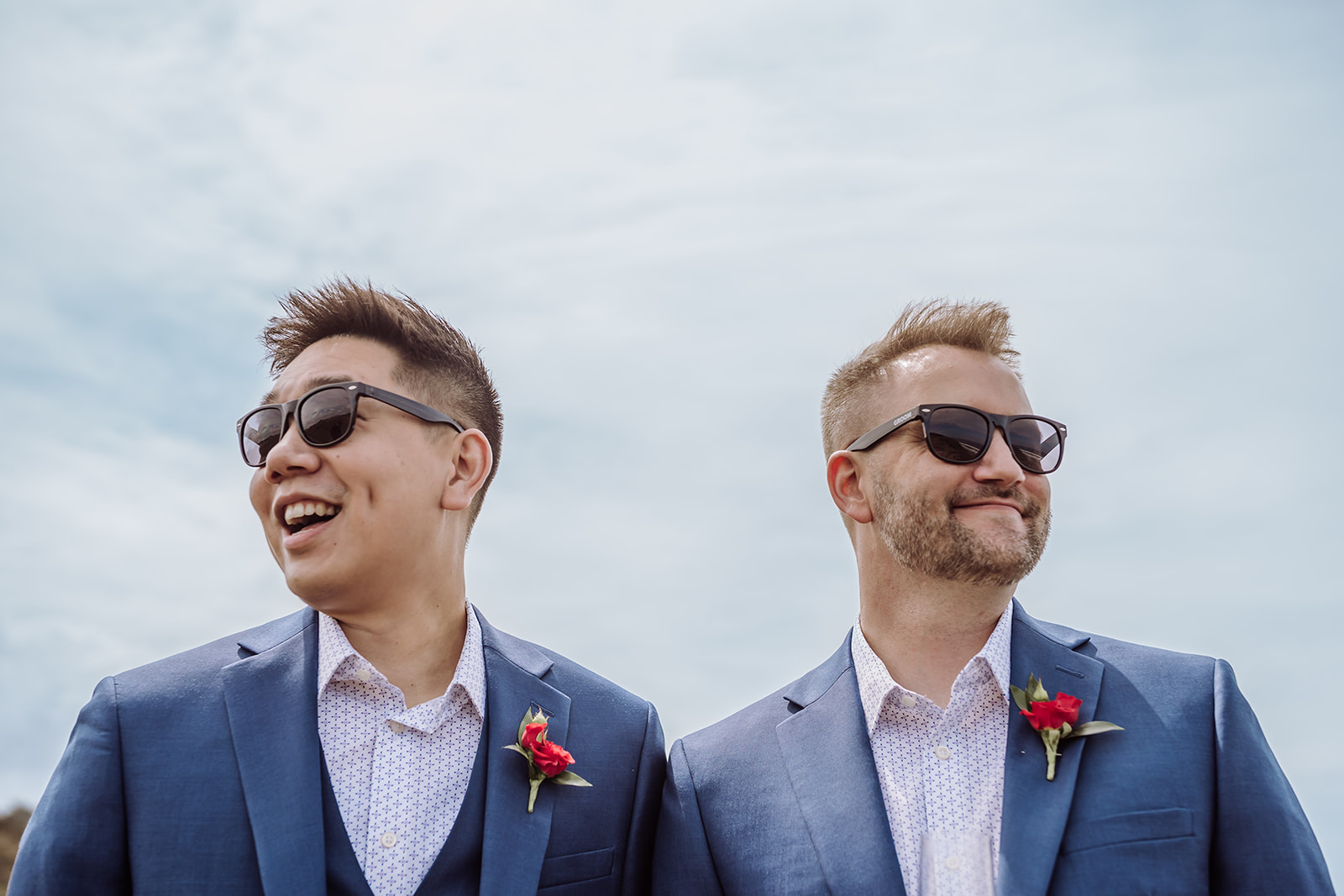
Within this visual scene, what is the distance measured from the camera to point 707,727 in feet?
17.2

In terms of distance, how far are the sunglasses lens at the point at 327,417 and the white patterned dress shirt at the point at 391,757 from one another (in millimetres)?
829

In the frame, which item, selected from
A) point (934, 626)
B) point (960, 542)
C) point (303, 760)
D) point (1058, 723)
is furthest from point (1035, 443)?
point (303, 760)

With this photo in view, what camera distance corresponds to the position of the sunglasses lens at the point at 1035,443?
4.87 meters

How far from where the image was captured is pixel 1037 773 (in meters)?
4.15

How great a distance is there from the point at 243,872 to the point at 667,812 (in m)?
1.79

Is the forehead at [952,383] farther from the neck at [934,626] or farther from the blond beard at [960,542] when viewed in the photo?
the neck at [934,626]

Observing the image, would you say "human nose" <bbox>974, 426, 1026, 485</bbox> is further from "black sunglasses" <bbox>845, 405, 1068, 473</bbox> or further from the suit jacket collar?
the suit jacket collar

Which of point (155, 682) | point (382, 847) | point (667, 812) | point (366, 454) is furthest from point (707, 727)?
point (155, 682)

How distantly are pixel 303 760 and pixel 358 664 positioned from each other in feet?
1.64

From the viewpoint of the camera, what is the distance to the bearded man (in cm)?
398

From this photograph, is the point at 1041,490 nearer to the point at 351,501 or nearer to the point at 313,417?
the point at 351,501

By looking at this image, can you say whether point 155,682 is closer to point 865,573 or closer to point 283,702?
point 283,702

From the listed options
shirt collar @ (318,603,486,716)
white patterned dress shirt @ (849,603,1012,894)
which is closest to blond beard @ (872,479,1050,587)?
white patterned dress shirt @ (849,603,1012,894)

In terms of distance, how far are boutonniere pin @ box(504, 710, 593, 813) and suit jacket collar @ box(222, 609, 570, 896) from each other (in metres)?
0.04
